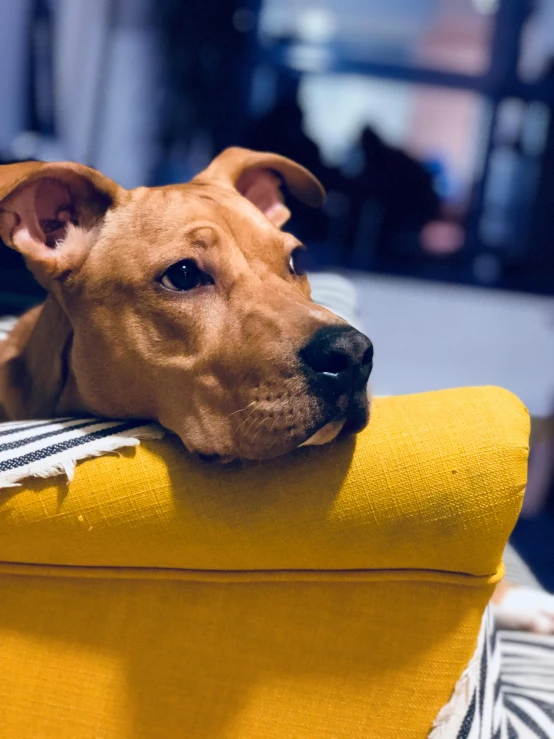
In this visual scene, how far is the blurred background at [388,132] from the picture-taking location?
4.63m

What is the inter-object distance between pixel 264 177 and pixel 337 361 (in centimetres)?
102

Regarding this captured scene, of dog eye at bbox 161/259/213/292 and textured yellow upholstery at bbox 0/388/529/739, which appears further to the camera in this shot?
dog eye at bbox 161/259/213/292

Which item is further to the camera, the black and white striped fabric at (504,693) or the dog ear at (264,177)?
the dog ear at (264,177)

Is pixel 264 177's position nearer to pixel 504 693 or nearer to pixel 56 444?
pixel 56 444

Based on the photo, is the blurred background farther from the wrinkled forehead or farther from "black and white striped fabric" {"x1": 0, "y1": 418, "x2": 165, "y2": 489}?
"black and white striped fabric" {"x1": 0, "y1": 418, "x2": 165, "y2": 489}

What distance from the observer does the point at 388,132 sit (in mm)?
4938

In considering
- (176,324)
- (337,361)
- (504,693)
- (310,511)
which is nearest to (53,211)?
(176,324)

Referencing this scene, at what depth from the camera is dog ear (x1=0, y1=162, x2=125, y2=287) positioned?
1309mm

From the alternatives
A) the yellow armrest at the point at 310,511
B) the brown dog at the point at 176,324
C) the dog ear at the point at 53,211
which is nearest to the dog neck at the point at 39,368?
the brown dog at the point at 176,324

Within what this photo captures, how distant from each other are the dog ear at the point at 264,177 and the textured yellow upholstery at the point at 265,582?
2.95 ft

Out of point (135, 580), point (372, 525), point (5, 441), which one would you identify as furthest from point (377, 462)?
point (5, 441)

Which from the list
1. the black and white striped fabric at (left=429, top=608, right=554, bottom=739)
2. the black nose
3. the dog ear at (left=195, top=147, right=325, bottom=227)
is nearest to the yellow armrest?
the black nose

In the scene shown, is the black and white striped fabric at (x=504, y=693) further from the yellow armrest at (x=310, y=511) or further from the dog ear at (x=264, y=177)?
the dog ear at (x=264, y=177)

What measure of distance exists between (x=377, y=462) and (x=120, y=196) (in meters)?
0.83
